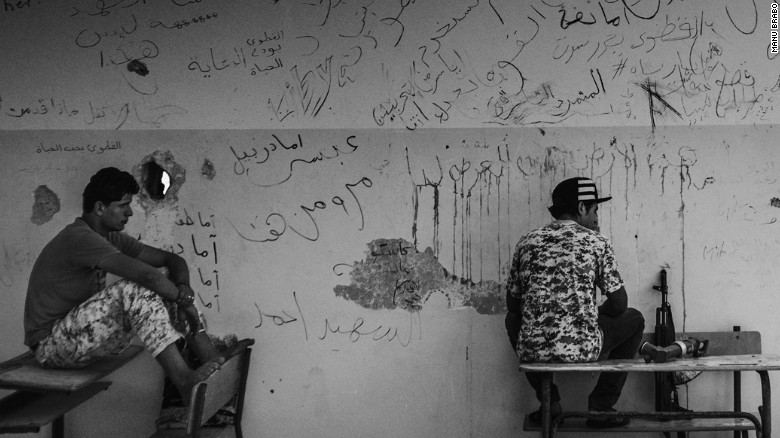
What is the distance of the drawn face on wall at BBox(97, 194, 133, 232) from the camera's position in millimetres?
3984

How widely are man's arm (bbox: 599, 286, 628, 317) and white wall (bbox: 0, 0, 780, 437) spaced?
449 mm

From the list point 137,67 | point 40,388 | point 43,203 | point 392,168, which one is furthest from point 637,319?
point 43,203

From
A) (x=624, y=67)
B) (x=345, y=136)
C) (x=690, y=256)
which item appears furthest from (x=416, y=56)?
(x=690, y=256)

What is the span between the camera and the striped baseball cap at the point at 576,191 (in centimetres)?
414

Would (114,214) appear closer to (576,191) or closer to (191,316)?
(191,316)

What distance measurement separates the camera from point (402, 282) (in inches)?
179

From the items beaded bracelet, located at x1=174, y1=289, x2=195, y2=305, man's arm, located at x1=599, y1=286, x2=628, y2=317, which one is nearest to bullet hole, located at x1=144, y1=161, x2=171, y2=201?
beaded bracelet, located at x1=174, y1=289, x2=195, y2=305

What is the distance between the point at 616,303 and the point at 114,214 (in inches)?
104

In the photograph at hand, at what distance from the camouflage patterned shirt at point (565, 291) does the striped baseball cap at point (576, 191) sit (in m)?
0.20

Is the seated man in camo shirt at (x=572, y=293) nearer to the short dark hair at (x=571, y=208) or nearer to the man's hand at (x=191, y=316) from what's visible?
the short dark hair at (x=571, y=208)

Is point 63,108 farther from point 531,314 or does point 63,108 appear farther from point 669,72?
point 669,72

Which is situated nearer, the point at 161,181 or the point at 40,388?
the point at 40,388

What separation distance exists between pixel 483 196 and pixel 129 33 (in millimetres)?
2301

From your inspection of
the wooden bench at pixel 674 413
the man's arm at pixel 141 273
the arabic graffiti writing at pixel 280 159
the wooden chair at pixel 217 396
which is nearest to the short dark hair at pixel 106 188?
the man's arm at pixel 141 273
